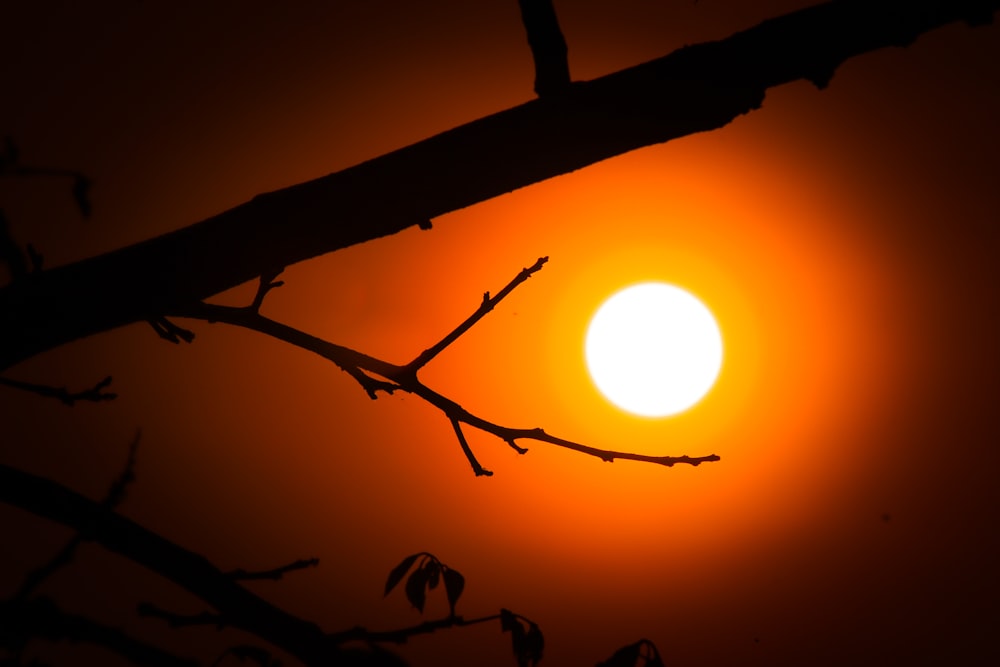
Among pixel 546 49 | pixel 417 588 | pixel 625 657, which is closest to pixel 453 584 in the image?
pixel 417 588

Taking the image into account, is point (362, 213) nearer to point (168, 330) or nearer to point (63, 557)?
point (168, 330)

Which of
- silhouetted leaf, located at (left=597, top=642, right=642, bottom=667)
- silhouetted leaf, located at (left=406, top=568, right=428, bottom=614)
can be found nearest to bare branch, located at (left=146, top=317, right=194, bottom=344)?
silhouetted leaf, located at (left=406, top=568, right=428, bottom=614)

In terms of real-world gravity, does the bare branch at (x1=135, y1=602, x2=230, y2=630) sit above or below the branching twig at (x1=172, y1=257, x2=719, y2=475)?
below

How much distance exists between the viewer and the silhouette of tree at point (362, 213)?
74 cm

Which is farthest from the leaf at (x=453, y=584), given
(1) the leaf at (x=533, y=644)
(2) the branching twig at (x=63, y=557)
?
(2) the branching twig at (x=63, y=557)

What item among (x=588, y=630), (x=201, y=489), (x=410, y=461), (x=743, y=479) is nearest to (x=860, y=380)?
(x=743, y=479)

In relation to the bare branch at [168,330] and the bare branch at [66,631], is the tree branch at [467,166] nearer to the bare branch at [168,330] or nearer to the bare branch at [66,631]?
the bare branch at [168,330]

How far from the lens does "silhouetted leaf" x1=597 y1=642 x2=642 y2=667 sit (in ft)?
3.74

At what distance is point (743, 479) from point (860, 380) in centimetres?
54

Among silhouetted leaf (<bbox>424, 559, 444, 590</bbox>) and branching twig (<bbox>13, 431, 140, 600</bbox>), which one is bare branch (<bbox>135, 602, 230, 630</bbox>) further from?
silhouetted leaf (<bbox>424, 559, 444, 590</bbox>)

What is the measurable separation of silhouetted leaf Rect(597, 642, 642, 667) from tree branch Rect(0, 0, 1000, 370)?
75 centimetres

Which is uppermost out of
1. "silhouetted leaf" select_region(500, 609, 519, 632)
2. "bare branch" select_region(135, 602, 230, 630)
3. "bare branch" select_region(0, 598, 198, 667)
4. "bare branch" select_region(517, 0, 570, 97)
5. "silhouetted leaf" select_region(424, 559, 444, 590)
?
"bare branch" select_region(517, 0, 570, 97)

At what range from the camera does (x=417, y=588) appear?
1198 mm

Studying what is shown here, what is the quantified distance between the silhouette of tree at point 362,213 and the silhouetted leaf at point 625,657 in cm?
A: 39
